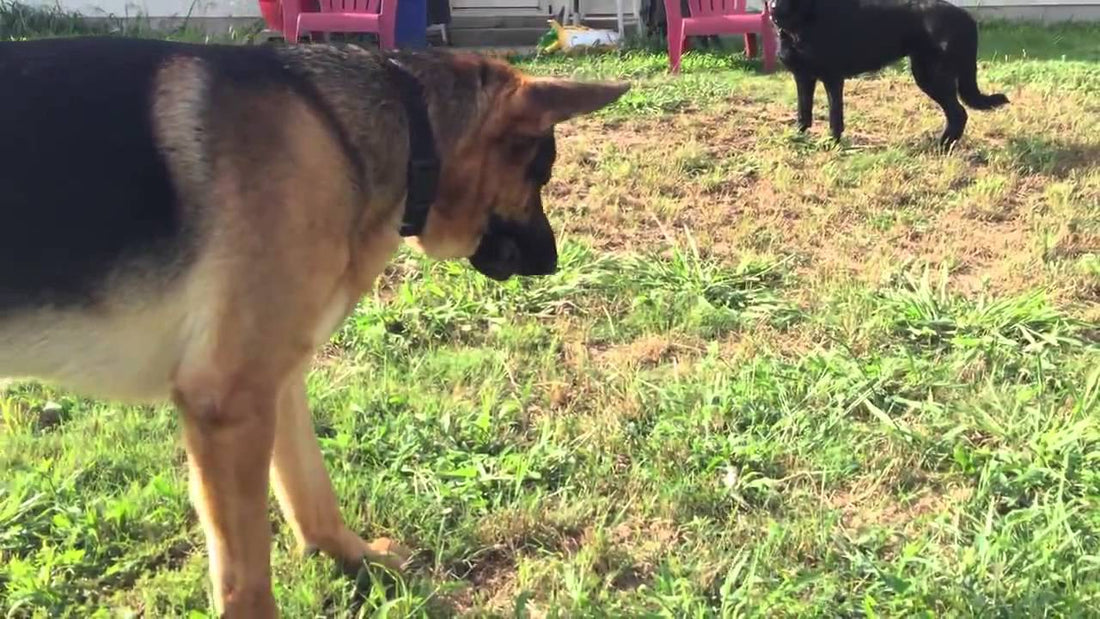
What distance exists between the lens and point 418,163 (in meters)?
2.30

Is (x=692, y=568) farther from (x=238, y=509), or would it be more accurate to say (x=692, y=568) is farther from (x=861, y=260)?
(x=861, y=260)

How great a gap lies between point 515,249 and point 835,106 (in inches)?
169

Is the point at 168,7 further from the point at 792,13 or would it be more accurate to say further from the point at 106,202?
the point at 106,202

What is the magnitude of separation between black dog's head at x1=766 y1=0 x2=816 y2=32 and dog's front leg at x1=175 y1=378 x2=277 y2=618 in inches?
206

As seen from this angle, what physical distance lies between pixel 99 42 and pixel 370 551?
4.53ft

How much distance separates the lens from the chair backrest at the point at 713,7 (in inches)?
386

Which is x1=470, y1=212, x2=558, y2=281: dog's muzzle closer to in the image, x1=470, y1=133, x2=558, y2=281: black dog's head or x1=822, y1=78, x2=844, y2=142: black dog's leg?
x1=470, y1=133, x2=558, y2=281: black dog's head

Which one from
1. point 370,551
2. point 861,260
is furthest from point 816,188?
point 370,551

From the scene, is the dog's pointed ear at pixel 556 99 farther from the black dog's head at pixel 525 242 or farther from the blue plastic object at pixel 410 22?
the blue plastic object at pixel 410 22

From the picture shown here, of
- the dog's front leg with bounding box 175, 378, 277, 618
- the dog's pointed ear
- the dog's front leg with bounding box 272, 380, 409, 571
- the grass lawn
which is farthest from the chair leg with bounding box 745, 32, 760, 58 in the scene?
the dog's front leg with bounding box 175, 378, 277, 618

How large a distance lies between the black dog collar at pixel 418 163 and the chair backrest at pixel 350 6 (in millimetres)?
7940

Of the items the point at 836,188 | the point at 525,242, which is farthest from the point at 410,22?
the point at 525,242

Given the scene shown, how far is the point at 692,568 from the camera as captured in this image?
2412mm

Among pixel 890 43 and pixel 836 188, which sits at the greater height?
pixel 890 43
